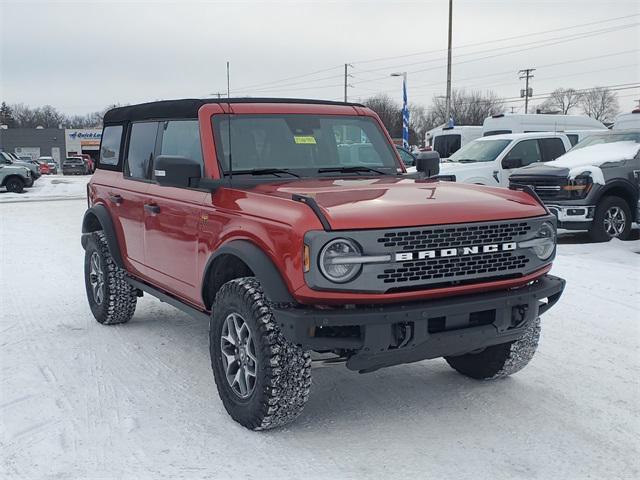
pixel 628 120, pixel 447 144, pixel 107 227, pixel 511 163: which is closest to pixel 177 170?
pixel 107 227

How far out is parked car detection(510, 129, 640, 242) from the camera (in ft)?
36.9

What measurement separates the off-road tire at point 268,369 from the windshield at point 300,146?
1.14 meters

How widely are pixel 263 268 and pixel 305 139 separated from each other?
1661 mm

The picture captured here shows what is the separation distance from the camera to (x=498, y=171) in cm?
1400

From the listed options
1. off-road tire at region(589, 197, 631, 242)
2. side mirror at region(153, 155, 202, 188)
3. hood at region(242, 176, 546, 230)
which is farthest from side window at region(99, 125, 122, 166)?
off-road tire at region(589, 197, 631, 242)

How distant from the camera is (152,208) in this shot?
5297mm

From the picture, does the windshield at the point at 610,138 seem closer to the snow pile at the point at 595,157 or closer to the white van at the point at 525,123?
the snow pile at the point at 595,157

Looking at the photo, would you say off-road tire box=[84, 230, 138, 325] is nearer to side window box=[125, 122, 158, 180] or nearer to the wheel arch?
side window box=[125, 122, 158, 180]

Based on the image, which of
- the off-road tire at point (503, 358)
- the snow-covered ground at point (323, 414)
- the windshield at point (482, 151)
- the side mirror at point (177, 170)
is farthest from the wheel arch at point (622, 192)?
the side mirror at point (177, 170)

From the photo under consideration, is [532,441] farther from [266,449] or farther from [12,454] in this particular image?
[12,454]

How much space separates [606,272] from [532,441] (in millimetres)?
5260

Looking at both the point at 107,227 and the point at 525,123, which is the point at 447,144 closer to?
the point at 525,123

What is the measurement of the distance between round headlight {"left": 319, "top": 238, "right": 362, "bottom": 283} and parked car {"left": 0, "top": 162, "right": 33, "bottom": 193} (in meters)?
26.7

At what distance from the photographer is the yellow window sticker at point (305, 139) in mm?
5105
